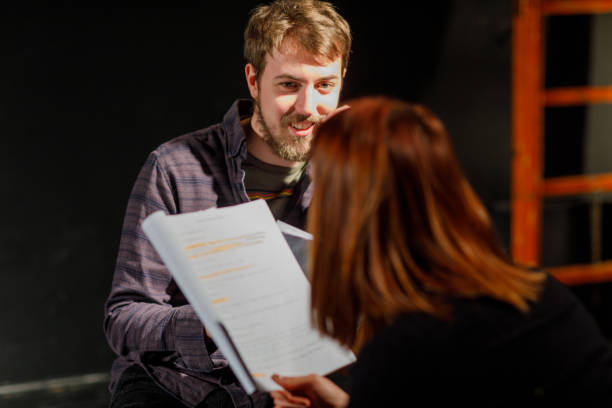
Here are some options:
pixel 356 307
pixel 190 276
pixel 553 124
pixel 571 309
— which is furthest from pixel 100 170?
pixel 553 124

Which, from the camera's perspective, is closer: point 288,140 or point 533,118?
point 288,140

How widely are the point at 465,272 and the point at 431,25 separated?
2087 millimetres

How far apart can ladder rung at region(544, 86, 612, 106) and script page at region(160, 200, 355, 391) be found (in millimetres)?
2111

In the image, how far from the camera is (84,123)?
2301mm

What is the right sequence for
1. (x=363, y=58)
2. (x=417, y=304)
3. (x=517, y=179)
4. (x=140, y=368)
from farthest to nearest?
(x=517, y=179) → (x=363, y=58) → (x=140, y=368) → (x=417, y=304)

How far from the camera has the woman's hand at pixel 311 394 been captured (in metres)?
1.02

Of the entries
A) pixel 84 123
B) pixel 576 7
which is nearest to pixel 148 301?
pixel 84 123

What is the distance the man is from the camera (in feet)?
4.38

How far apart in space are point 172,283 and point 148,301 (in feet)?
0.27

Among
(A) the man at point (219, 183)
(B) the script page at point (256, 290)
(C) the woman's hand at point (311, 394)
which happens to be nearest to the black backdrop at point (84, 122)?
(A) the man at point (219, 183)

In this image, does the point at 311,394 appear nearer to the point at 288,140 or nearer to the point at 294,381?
the point at 294,381

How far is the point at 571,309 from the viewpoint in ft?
2.86

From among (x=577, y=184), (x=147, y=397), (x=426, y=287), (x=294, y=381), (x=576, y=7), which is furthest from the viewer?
(x=577, y=184)

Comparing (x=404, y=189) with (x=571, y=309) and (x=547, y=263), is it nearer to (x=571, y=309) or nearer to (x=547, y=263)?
(x=571, y=309)
